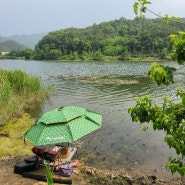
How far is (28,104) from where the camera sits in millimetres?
19078

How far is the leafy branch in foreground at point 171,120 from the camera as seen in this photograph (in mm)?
3771

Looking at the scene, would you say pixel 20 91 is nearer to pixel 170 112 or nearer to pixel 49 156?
pixel 49 156

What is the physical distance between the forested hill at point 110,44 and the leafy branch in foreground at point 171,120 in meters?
81.4

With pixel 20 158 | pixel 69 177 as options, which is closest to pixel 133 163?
pixel 69 177

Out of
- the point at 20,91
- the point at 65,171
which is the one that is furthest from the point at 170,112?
the point at 20,91

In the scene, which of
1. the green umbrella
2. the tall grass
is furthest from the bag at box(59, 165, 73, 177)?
the tall grass

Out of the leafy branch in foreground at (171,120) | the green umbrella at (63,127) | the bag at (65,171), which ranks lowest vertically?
the bag at (65,171)

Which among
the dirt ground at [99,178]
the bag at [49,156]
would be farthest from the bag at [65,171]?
the bag at [49,156]

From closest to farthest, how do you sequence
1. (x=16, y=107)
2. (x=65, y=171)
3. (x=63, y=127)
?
1. (x=63, y=127)
2. (x=65, y=171)
3. (x=16, y=107)

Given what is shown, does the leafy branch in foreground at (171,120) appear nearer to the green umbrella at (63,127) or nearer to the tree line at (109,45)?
the green umbrella at (63,127)

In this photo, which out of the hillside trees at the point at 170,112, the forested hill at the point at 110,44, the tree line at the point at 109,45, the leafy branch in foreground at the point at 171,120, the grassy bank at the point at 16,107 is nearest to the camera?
the hillside trees at the point at 170,112

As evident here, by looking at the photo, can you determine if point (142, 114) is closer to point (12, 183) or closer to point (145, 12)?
point (145, 12)

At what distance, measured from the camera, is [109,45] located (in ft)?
397

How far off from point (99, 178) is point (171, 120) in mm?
5153
